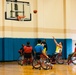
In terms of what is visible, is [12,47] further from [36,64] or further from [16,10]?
[36,64]

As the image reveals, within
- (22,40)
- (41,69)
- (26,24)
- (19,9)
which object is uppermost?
(19,9)

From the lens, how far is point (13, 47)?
1431 cm

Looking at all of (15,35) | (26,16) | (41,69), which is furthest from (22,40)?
(41,69)

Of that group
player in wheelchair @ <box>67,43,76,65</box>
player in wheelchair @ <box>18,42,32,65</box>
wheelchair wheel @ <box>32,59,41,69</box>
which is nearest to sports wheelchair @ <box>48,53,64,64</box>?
player in wheelchair @ <box>67,43,76,65</box>

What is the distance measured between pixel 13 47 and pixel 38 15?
2674 millimetres

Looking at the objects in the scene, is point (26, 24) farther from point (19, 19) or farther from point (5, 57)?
point (5, 57)

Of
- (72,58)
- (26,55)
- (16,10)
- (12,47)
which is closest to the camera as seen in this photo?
(26,55)

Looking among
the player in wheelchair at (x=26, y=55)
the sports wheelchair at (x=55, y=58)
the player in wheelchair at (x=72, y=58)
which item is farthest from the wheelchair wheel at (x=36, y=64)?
the player in wheelchair at (x=72, y=58)

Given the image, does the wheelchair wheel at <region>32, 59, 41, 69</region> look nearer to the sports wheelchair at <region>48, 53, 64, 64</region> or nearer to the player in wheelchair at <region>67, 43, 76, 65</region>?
the sports wheelchair at <region>48, 53, 64, 64</region>

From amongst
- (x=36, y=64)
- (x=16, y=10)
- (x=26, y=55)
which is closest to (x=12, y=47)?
(x=16, y=10)

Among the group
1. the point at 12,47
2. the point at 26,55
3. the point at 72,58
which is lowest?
the point at 72,58

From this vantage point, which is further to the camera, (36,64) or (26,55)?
(26,55)

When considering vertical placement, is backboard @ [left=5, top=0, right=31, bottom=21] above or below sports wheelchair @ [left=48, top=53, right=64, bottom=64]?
above

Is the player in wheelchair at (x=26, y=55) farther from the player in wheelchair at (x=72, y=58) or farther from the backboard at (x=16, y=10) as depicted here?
the backboard at (x=16, y=10)
